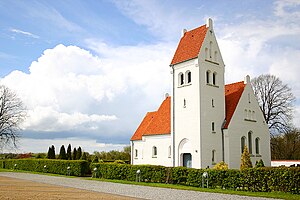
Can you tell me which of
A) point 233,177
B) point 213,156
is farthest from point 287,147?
point 233,177

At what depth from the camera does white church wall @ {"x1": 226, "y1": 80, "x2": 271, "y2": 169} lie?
3034 cm

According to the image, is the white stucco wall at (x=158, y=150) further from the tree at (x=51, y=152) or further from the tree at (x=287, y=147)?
the tree at (x=287, y=147)

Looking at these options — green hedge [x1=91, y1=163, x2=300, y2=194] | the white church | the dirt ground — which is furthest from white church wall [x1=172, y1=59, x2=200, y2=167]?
the dirt ground

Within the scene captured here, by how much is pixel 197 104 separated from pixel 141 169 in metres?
8.61

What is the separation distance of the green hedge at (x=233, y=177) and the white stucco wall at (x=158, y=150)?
29.0 ft

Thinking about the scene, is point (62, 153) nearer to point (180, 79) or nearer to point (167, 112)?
point (167, 112)

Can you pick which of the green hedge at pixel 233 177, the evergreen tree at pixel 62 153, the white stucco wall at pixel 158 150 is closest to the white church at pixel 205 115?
the white stucco wall at pixel 158 150

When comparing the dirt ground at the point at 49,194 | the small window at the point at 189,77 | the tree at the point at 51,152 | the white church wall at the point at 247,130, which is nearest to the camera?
the dirt ground at the point at 49,194

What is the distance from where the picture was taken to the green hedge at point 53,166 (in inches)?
1241

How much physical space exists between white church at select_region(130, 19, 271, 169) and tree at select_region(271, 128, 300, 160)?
763 inches

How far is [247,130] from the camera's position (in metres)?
32.2

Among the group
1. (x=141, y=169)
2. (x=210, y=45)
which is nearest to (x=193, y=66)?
(x=210, y=45)

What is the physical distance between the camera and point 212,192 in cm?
1756

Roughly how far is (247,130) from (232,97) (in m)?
3.62
